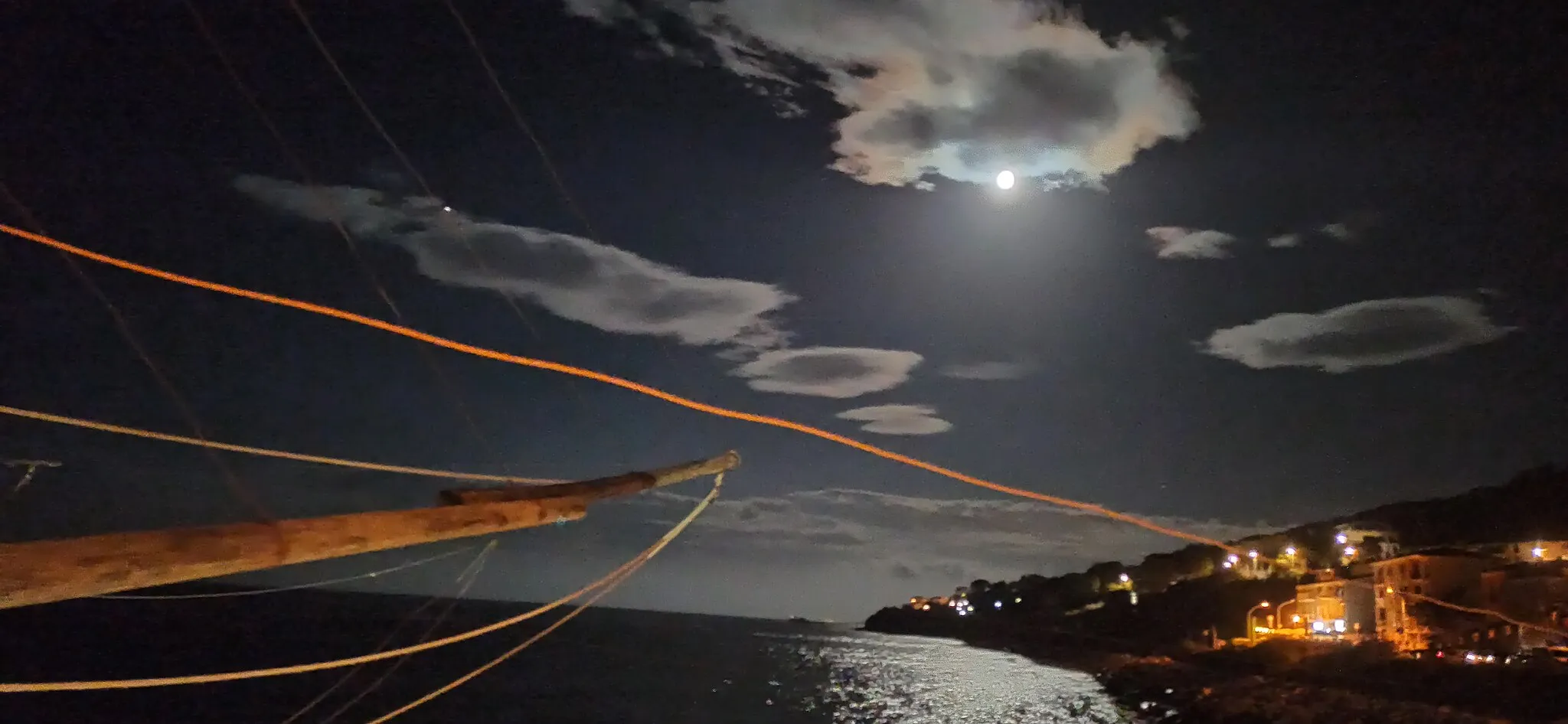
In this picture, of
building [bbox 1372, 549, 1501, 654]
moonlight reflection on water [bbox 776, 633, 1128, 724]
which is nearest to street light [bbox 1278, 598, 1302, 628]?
moonlight reflection on water [bbox 776, 633, 1128, 724]

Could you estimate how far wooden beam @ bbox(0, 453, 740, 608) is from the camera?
287 cm

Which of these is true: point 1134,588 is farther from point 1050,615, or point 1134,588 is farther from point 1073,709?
point 1073,709

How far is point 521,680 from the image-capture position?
60.9 meters

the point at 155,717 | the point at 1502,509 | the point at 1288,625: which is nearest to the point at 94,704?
the point at 155,717

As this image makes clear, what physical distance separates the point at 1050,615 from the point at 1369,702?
102436mm

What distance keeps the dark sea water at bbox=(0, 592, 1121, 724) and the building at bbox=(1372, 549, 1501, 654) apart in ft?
56.0

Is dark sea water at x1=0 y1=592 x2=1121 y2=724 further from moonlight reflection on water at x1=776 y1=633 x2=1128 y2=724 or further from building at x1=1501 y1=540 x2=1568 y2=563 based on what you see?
building at x1=1501 y1=540 x2=1568 y2=563

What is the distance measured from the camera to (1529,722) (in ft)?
109

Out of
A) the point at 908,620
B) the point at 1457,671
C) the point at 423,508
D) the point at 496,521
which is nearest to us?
the point at 423,508

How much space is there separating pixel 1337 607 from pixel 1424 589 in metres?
10.6

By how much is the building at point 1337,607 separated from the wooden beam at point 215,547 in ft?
221

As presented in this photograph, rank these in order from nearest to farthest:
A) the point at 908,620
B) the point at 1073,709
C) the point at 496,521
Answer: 1. the point at 496,521
2. the point at 1073,709
3. the point at 908,620

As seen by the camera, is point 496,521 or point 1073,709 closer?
point 496,521

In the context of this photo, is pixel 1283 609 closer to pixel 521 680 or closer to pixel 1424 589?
pixel 1424 589
